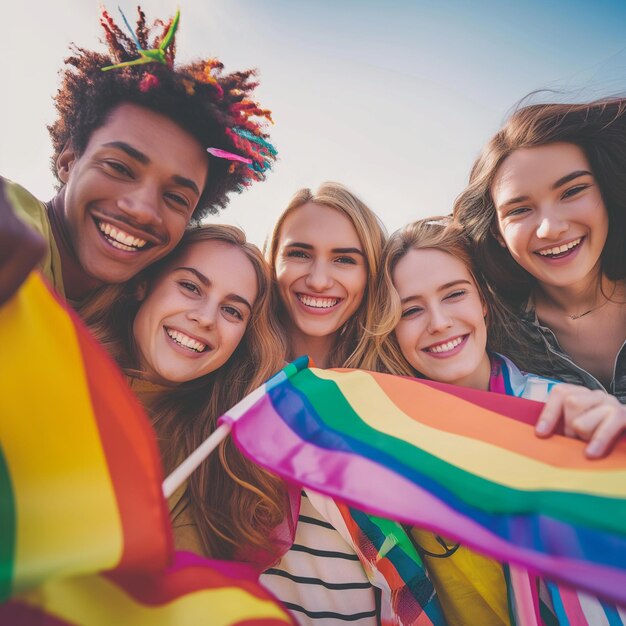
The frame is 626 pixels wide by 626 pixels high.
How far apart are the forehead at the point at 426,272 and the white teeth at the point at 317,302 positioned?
17.4 inches

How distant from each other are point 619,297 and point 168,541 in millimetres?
3139

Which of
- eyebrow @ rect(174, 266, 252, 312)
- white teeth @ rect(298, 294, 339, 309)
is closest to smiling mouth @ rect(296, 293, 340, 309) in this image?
white teeth @ rect(298, 294, 339, 309)

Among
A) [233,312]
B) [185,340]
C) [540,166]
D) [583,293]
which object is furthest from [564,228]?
[185,340]

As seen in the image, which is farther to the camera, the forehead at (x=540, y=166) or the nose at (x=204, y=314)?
the forehead at (x=540, y=166)

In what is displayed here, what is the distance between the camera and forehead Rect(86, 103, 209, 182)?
2074 mm

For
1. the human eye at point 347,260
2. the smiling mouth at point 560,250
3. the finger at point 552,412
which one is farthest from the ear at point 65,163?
the smiling mouth at point 560,250

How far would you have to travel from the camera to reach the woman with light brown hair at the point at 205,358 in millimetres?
2029

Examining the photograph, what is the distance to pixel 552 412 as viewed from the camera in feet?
4.18

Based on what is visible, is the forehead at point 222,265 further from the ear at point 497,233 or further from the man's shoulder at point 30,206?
the ear at point 497,233

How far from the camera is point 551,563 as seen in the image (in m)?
0.81

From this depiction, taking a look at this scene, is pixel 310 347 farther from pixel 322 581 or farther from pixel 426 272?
pixel 322 581

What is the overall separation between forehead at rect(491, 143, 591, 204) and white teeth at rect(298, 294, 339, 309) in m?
1.29

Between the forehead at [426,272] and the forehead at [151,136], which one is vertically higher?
the forehead at [151,136]

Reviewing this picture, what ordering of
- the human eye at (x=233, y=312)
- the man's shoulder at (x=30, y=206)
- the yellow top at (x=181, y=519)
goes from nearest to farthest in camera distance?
the man's shoulder at (x=30, y=206) → the yellow top at (x=181, y=519) → the human eye at (x=233, y=312)
